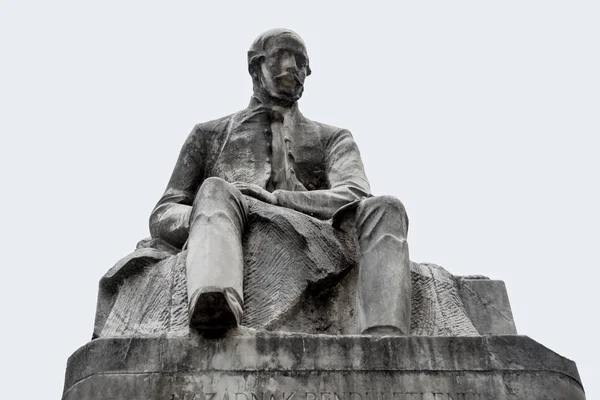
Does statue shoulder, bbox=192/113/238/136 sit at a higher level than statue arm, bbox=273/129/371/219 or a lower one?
higher

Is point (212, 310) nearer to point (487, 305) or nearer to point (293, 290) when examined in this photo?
point (293, 290)

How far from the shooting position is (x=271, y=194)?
712cm

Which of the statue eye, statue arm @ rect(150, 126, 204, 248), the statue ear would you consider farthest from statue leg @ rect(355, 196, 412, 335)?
the statue ear

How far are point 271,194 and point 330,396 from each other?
8.00 ft

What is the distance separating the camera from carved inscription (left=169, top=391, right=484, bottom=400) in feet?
16.6

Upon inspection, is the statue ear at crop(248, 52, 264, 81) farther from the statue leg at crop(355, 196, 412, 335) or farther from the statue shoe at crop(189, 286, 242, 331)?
the statue shoe at crop(189, 286, 242, 331)

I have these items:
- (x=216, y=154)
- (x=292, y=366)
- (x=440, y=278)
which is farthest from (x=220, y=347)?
(x=216, y=154)

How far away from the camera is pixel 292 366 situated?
5230 millimetres

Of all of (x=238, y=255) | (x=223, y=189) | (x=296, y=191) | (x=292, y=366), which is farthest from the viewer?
(x=296, y=191)

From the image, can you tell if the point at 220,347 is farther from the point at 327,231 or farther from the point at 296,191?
the point at 296,191

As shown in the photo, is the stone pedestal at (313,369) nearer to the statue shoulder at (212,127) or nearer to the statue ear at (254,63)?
the statue shoulder at (212,127)

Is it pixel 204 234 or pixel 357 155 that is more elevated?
pixel 357 155

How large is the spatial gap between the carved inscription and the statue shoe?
1.56 feet

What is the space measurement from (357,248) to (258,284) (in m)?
→ 0.93
